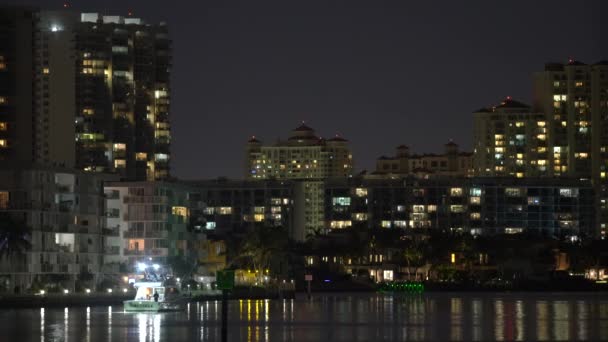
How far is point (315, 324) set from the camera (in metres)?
105

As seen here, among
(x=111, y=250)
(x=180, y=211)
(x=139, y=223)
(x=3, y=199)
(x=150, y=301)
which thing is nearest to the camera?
(x=150, y=301)

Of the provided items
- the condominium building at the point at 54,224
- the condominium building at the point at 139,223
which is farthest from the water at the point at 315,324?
the condominium building at the point at 139,223

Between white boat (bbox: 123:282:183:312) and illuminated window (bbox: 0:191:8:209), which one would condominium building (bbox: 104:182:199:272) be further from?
white boat (bbox: 123:282:183:312)

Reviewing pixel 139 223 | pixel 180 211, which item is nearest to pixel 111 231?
pixel 139 223

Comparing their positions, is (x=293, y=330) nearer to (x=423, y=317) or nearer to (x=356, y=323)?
(x=356, y=323)

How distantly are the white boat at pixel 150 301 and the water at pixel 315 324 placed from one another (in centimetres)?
115

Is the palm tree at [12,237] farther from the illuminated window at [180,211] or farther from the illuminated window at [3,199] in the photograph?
the illuminated window at [180,211]

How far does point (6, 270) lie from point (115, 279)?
20.1 m

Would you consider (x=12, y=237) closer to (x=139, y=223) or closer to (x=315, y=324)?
(x=139, y=223)

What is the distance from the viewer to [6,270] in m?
147

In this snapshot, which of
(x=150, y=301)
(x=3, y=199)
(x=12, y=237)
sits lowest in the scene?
(x=150, y=301)

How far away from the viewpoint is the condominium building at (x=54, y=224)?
150 meters

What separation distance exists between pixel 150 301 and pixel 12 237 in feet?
77.6

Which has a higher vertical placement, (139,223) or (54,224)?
(139,223)
